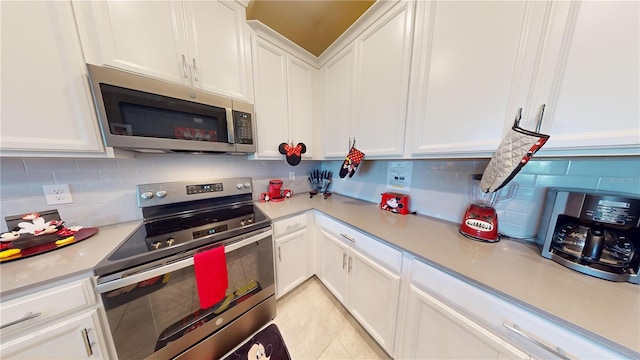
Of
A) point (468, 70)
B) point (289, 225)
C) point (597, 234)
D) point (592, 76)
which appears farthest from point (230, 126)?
point (597, 234)

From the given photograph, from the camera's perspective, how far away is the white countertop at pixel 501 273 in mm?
479

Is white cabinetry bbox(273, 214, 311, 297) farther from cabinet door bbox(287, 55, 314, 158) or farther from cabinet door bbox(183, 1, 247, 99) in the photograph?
cabinet door bbox(183, 1, 247, 99)

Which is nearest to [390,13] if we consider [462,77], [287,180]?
[462,77]

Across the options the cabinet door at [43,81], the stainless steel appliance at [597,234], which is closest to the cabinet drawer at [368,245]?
the stainless steel appliance at [597,234]

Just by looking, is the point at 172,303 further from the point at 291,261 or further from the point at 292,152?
the point at 292,152

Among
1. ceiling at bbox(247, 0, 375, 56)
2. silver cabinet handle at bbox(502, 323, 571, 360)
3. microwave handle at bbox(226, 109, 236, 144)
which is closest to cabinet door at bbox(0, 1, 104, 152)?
microwave handle at bbox(226, 109, 236, 144)

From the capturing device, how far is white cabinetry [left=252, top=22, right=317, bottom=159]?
54.2 inches

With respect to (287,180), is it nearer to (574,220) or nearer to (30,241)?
Answer: (30,241)

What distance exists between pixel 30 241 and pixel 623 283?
8.17ft

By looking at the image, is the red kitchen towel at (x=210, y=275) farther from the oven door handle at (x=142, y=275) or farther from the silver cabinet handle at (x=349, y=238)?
the silver cabinet handle at (x=349, y=238)

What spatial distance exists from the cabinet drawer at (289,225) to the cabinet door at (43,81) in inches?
43.6

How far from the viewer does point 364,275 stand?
1.13 metres

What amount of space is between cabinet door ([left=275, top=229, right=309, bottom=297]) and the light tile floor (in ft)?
0.47

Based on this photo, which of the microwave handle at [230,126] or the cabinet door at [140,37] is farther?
the microwave handle at [230,126]
